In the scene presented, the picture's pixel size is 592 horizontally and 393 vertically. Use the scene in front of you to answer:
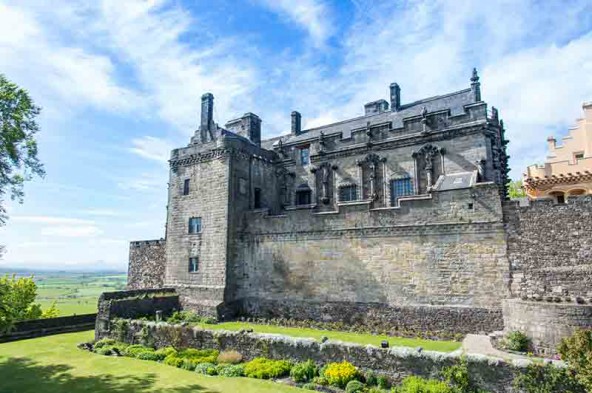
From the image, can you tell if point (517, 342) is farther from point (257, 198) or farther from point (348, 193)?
point (257, 198)

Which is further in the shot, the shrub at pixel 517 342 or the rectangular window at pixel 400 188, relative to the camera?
the rectangular window at pixel 400 188

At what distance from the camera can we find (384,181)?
25.0m

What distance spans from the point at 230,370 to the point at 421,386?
723cm

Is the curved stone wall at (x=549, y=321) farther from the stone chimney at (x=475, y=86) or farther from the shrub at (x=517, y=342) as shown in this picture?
the stone chimney at (x=475, y=86)

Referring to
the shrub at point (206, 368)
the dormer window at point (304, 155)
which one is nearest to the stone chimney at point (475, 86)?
the dormer window at point (304, 155)

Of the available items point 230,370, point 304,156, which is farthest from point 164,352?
point 304,156

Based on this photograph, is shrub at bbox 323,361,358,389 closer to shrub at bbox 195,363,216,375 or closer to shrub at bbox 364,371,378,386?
shrub at bbox 364,371,378,386

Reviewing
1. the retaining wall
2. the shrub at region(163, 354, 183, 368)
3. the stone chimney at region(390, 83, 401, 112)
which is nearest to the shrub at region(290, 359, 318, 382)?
the shrub at region(163, 354, 183, 368)

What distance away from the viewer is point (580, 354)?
11.0m

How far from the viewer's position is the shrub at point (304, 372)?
13.7 m

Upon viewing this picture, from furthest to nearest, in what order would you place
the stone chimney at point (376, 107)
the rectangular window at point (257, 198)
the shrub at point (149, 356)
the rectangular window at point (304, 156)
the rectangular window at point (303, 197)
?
1. the stone chimney at point (376, 107)
2. the rectangular window at point (304, 156)
3. the rectangular window at point (303, 197)
4. the rectangular window at point (257, 198)
5. the shrub at point (149, 356)

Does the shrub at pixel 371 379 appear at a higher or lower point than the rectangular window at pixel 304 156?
lower

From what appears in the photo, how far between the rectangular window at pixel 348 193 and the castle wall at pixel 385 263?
4.82 m

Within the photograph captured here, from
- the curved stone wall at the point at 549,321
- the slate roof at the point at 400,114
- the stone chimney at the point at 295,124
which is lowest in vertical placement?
the curved stone wall at the point at 549,321
